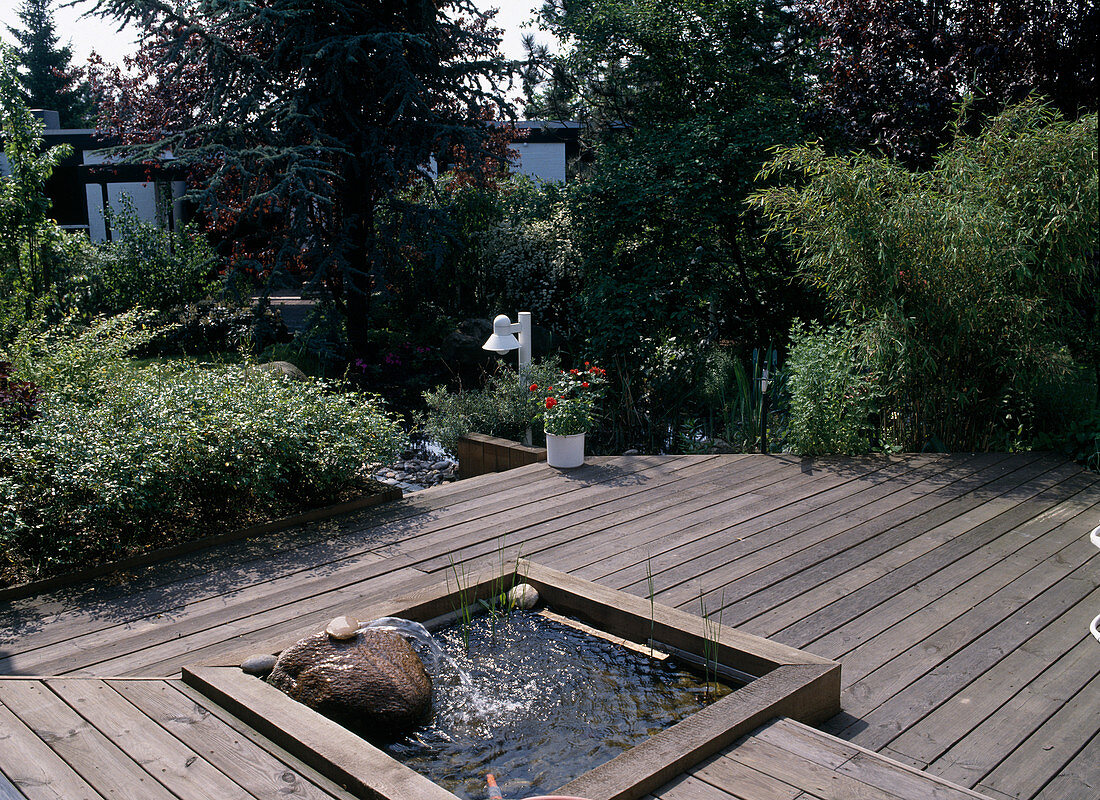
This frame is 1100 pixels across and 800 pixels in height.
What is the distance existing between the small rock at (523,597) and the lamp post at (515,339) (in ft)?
7.62

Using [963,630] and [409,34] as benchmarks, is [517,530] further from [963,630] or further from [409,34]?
[409,34]

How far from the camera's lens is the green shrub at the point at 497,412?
6.36 metres

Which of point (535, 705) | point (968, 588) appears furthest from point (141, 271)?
point (968, 588)

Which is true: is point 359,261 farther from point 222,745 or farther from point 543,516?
point 222,745

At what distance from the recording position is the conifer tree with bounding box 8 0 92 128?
1281 inches

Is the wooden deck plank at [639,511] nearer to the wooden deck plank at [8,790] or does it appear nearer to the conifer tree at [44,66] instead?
the wooden deck plank at [8,790]

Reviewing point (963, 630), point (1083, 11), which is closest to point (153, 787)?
point (963, 630)

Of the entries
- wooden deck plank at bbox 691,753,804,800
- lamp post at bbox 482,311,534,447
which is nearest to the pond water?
wooden deck plank at bbox 691,753,804,800

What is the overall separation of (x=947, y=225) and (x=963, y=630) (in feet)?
8.36

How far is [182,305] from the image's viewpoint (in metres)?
10.7

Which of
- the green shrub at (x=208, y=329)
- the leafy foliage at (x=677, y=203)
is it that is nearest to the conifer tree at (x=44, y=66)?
the green shrub at (x=208, y=329)

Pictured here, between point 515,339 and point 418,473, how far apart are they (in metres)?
1.40

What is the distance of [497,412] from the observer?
21.0 ft

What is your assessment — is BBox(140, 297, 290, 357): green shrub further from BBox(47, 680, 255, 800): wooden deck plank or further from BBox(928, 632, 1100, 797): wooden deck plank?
BBox(928, 632, 1100, 797): wooden deck plank
